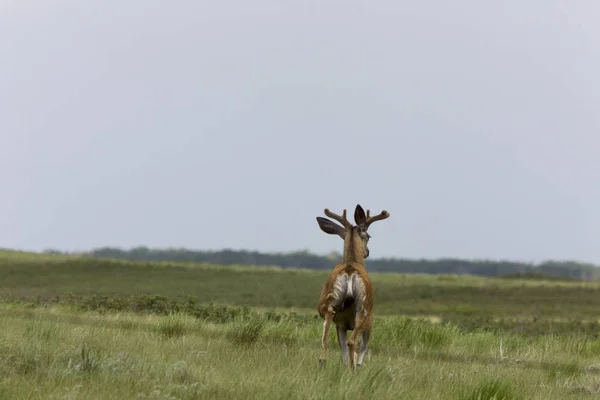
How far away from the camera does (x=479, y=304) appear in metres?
48.4

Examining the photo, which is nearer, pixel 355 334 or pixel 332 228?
pixel 355 334

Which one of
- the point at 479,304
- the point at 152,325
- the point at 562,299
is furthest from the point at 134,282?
the point at 152,325

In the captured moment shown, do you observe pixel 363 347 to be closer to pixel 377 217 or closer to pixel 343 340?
pixel 343 340

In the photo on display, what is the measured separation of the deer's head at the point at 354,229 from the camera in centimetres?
1077

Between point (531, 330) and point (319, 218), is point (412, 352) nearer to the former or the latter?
point (319, 218)

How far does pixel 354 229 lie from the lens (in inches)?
436

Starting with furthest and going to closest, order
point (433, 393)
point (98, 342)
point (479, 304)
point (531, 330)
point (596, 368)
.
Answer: point (479, 304) → point (531, 330) → point (596, 368) → point (98, 342) → point (433, 393)

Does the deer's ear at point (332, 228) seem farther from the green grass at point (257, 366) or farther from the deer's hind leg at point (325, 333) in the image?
the green grass at point (257, 366)

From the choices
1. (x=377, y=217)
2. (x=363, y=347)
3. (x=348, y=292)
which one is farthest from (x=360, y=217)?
(x=363, y=347)

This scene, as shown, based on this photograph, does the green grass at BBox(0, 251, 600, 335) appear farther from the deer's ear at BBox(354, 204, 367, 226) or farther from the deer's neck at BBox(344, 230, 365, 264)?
the deer's neck at BBox(344, 230, 365, 264)

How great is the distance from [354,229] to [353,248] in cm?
43

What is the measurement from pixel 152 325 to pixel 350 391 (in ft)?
29.1

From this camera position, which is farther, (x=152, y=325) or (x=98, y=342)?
(x=152, y=325)

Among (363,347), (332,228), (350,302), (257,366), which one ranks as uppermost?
(332,228)
